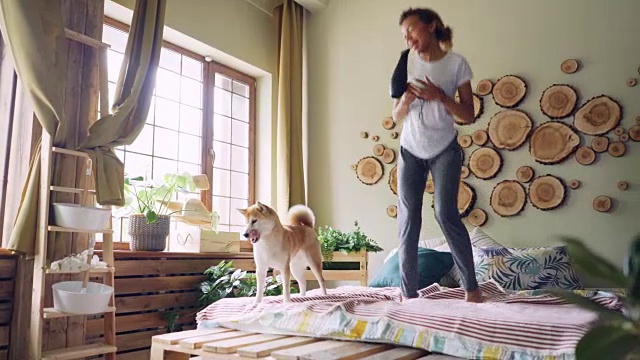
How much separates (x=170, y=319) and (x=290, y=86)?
2184mm

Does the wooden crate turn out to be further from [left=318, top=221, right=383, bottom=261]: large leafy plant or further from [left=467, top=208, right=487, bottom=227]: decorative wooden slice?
[left=467, top=208, right=487, bottom=227]: decorative wooden slice

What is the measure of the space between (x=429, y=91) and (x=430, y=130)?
6.2 inches

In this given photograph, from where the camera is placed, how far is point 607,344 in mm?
438

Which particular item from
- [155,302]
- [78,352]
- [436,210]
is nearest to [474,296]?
[436,210]

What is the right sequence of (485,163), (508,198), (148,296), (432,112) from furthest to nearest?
(485,163), (508,198), (148,296), (432,112)

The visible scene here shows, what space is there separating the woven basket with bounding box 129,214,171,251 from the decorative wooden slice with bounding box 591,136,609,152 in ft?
9.11

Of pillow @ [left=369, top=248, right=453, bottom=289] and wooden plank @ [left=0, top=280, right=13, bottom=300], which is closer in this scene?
wooden plank @ [left=0, top=280, right=13, bottom=300]

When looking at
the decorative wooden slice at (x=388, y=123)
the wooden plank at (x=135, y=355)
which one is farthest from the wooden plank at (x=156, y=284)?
the decorative wooden slice at (x=388, y=123)

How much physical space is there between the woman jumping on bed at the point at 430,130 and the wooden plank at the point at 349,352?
422 millimetres

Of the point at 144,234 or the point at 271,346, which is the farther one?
the point at 144,234

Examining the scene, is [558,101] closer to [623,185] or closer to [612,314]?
[623,185]

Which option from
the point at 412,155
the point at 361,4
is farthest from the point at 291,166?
the point at 412,155

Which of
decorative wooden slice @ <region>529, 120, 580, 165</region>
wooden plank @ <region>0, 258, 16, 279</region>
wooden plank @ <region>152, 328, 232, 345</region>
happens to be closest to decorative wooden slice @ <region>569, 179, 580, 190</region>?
decorative wooden slice @ <region>529, 120, 580, 165</region>

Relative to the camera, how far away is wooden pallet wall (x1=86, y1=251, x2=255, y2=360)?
2891 mm
